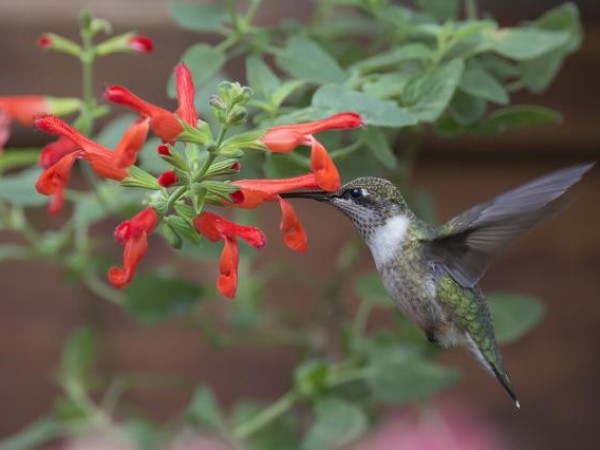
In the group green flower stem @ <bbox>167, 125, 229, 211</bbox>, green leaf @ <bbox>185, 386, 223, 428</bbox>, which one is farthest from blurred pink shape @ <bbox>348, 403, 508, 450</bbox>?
green flower stem @ <bbox>167, 125, 229, 211</bbox>

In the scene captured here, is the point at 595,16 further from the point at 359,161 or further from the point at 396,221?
the point at 396,221

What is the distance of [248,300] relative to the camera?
1590 millimetres

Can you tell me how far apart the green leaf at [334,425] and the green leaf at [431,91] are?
1.35ft

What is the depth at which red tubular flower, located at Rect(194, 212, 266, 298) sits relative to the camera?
866 millimetres

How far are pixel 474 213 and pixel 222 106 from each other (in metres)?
0.30

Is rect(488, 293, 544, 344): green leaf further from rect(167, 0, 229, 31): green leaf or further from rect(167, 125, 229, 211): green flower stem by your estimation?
rect(167, 125, 229, 211): green flower stem

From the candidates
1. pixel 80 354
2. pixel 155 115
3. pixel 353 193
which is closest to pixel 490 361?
pixel 353 193

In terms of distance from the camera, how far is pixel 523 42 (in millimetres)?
1131

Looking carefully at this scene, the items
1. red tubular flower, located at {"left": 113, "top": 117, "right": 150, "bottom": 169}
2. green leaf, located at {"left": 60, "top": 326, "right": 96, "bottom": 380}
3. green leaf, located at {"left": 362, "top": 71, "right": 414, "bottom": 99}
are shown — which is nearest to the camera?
red tubular flower, located at {"left": 113, "top": 117, "right": 150, "bottom": 169}

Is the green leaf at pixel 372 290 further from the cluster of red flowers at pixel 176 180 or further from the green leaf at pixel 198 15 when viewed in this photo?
the cluster of red flowers at pixel 176 180

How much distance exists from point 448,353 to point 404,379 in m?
0.73

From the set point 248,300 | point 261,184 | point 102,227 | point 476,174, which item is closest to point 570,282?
point 476,174

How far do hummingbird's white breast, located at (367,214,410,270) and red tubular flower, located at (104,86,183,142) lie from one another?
0.29 meters

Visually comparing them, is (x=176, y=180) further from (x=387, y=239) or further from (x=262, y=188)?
(x=387, y=239)
